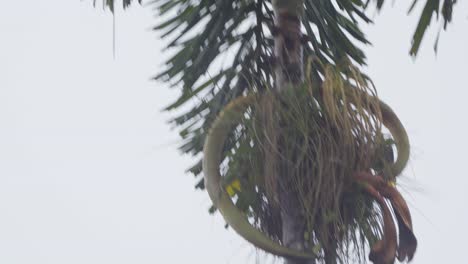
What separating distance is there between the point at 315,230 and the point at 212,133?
19.3 inches

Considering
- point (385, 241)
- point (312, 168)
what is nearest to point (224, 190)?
point (312, 168)

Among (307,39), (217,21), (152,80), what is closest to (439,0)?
(307,39)

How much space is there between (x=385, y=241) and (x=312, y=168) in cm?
36

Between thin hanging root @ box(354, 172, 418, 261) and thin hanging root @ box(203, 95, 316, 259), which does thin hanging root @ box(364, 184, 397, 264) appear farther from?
thin hanging root @ box(203, 95, 316, 259)

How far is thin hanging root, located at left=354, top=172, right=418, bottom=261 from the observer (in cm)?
355

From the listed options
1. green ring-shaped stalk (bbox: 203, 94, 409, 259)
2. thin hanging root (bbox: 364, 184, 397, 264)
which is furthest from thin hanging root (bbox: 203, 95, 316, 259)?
thin hanging root (bbox: 364, 184, 397, 264)

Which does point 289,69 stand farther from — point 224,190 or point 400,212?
point 400,212

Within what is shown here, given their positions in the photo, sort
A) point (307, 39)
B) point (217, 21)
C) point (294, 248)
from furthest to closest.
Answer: point (217, 21) → point (307, 39) → point (294, 248)

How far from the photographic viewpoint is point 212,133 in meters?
3.75

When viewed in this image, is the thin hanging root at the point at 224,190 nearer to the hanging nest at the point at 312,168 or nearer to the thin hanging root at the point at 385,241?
the hanging nest at the point at 312,168

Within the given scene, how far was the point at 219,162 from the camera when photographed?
3.74 metres

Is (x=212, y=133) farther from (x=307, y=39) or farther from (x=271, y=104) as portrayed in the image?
(x=307, y=39)

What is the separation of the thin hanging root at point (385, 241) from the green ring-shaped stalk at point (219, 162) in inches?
5.8

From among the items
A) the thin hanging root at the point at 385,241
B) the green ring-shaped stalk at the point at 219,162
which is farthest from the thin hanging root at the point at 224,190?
the thin hanging root at the point at 385,241
